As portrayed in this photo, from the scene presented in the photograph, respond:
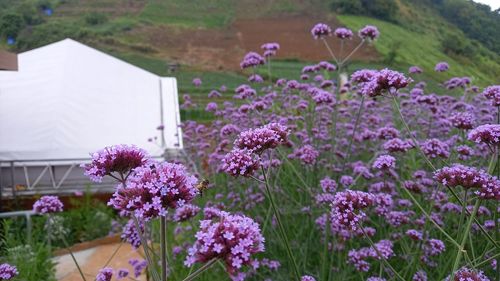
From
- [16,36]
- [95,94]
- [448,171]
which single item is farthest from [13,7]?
[448,171]

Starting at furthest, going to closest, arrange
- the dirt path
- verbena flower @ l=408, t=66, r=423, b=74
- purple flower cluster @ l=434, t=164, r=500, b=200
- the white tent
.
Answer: the white tent < the dirt path < verbena flower @ l=408, t=66, r=423, b=74 < purple flower cluster @ l=434, t=164, r=500, b=200

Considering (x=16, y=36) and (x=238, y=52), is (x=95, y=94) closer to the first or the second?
(x=16, y=36)

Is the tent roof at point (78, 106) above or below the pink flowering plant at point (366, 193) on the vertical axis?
below

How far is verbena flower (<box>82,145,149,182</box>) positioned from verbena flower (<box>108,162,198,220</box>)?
0.14 meters

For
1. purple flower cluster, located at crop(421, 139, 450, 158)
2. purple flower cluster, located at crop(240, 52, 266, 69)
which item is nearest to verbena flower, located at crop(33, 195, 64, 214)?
purple flower cluster, located at crop(421, 139, 450, 158)

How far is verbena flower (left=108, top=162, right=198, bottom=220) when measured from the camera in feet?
3.44

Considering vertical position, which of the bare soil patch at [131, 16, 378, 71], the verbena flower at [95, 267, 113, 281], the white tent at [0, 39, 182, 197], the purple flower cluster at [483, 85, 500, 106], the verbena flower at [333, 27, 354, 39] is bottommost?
the bare soil patch at [131, 16, 378, 71]

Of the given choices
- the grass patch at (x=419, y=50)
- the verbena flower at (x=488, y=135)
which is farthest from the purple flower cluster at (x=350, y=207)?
the grass patch at (x=419, y=50)

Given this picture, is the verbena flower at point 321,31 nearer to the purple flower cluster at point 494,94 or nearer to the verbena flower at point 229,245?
the purple flower cluster at point 494,94

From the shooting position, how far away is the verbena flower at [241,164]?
1560 millimetres

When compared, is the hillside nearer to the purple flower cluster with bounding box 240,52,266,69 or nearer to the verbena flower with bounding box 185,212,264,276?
the purple flower cluster with bounding box 240,52,266,69

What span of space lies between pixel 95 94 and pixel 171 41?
3113 centimetres

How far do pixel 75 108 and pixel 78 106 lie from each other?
105mm

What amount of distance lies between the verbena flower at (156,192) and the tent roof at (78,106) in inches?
233
